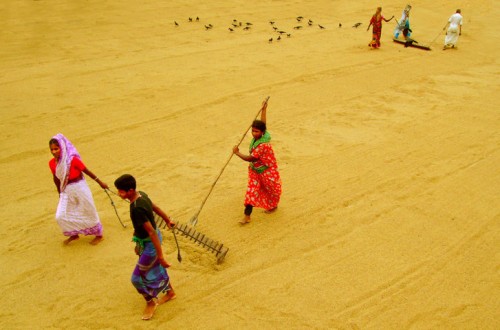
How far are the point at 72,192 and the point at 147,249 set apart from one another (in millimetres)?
1524

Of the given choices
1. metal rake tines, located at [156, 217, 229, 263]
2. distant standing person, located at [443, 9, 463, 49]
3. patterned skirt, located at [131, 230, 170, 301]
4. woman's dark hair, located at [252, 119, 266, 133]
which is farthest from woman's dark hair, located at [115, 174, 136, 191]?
distant standing person, located at [443, 9, 463, 49]

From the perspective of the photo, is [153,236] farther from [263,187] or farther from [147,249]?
[263,187]

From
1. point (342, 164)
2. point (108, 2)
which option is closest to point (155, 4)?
point (108, 2)

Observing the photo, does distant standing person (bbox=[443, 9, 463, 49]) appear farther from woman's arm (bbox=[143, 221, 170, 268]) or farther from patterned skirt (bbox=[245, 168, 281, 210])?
woman's arm (bbox=[143, 221, 170, 268])

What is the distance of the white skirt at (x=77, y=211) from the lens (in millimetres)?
4828

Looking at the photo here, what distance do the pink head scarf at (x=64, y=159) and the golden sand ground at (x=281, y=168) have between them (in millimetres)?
953

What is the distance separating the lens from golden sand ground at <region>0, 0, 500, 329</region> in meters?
4.38

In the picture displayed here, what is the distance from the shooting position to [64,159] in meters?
4.62

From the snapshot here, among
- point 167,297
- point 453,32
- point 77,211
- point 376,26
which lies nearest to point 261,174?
point 167,297

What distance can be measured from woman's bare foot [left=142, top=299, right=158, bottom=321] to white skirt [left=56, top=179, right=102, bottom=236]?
1395 mm

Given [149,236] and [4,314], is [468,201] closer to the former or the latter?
[149,236]

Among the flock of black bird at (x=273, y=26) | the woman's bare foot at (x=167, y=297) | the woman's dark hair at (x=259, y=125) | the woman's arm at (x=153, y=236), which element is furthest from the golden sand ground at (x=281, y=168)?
the woman's dark hair at (x=259, y=125)

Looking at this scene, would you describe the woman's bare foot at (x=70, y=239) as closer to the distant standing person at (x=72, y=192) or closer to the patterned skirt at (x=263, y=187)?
the distant standing person at (x=72, y=192)

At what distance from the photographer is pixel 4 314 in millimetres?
4227
